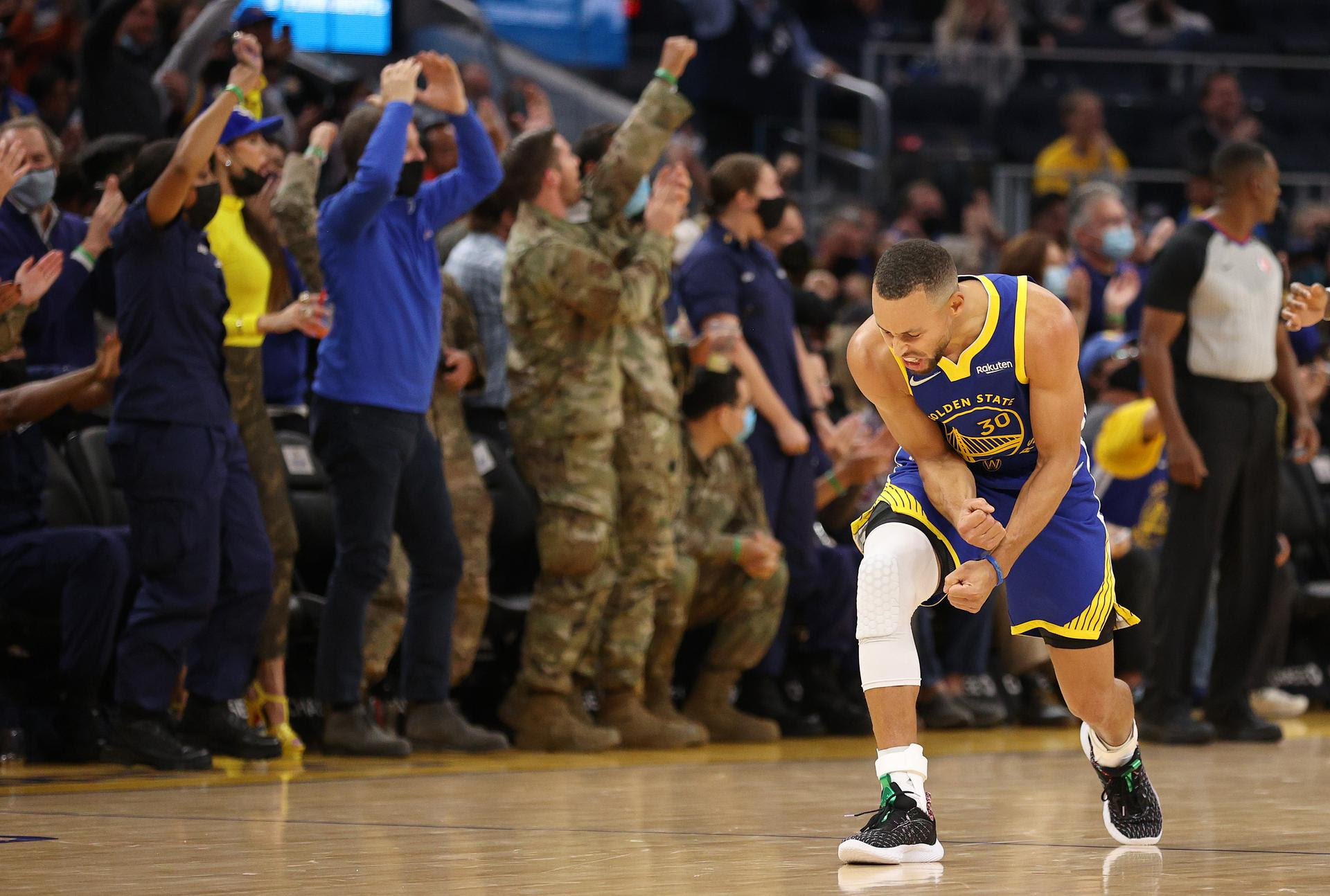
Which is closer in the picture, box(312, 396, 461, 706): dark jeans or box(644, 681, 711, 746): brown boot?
box(312, 396, 461, 706): dark jeans

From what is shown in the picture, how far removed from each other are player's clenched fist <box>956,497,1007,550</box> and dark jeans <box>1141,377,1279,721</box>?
12.5 ft

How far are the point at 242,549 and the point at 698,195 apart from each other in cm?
686

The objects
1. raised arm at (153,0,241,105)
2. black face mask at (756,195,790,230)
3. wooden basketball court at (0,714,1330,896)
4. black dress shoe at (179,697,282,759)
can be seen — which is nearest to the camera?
wooden basketball court at (0,714,1330,896)

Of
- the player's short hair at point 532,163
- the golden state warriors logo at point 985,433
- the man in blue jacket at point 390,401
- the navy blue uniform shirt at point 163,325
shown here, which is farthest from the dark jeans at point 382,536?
the golden state warriors logo at point 985,433

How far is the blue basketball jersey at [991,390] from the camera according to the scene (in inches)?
190

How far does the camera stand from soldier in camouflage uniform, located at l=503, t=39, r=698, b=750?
779 cm

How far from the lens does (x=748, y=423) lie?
8570 millimetres

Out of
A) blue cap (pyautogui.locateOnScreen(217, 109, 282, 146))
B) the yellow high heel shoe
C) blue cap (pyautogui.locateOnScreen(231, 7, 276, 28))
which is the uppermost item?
blue cap (pyautogui.locateOnScreen(231, 7, 276, 28))

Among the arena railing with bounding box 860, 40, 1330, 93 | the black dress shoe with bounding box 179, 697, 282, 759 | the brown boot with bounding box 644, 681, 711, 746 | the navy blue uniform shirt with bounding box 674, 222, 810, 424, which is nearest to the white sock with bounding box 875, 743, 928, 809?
the black dress shoe with bounding box 179, 697, 282, 759

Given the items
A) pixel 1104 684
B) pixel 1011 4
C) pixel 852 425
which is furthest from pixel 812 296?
pixel 1011 4

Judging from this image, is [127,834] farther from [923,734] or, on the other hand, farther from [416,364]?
[923,734]

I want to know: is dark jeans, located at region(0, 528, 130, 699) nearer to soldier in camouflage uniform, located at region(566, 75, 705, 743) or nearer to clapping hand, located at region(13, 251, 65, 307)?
clapping hand, located at region(13, 251, 65, 307)

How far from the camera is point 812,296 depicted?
9.63m

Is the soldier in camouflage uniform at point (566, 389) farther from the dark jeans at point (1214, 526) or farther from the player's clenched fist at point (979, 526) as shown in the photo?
the player's clenched fist at point (979, 526)
